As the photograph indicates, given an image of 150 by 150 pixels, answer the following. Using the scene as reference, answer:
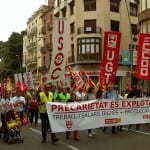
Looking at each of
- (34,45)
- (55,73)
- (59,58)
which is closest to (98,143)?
(55,73)

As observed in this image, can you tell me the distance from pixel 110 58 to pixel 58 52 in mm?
5458

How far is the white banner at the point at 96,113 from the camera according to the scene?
51.5 ft

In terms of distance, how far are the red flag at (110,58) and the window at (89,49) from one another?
1418 inches

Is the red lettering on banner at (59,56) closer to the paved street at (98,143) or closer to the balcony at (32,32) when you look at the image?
the paved street at (98,143)

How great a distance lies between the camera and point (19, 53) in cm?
10831

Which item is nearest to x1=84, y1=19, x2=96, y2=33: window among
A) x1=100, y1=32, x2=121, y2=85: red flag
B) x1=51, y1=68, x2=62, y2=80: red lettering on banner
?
x1=100, y1=32, x2=121, y2=85: red flag

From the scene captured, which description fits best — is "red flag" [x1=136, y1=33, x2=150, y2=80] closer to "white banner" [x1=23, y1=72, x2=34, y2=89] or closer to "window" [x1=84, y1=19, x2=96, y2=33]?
"white banner" [x1=23, y1=72, x2=34, y2=89]

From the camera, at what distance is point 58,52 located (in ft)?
55.7

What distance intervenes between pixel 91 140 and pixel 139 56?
215 inches

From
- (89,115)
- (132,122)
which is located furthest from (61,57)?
(132,122)

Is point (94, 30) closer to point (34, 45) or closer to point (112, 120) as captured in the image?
point (34, 45)

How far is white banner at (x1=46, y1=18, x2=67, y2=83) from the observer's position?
1688cm

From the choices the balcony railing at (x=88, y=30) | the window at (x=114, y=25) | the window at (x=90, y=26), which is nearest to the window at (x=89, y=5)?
the window at (x=90, y=26)

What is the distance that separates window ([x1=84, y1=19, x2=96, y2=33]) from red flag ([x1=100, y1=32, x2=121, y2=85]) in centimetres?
3695
